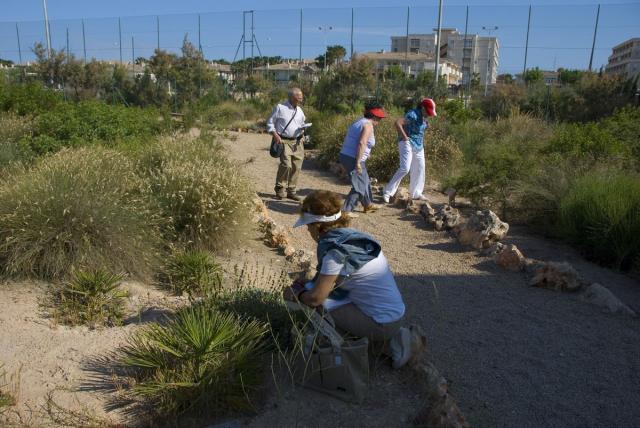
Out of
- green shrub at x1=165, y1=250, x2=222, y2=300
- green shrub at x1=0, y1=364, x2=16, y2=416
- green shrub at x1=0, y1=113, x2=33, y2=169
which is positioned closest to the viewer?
green shrub at x1=0, y1=364, x2=16, y2=416

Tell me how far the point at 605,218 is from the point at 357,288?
412 cm

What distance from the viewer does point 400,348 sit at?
325 cm

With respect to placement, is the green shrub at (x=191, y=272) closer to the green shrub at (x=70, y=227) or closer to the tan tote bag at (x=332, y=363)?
the green shrub at (x=70, y=227)

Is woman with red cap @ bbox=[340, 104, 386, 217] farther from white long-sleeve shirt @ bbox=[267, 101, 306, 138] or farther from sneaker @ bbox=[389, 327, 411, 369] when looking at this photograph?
sneaker @ bbox=[389, 327, 411, 369]

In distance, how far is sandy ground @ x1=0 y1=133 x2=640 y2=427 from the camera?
2955mm

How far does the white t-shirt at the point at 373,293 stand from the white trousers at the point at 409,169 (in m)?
4.62

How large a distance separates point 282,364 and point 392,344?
0.67 metres

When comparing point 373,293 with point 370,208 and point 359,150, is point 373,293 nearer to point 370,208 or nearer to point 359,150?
point 359,150

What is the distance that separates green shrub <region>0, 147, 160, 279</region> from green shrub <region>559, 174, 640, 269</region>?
188 inches

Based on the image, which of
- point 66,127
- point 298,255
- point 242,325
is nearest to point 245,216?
point 298,255

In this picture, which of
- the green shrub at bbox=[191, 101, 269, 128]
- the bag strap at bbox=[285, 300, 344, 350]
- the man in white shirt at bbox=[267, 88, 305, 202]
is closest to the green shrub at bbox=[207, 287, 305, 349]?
the bag strap at bbox=[285, 300, 344, 350]

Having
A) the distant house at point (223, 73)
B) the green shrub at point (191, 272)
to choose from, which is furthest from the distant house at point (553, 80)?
the green shrub at point (191, 272)

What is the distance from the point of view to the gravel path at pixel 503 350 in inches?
119

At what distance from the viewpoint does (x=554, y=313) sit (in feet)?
15.4
